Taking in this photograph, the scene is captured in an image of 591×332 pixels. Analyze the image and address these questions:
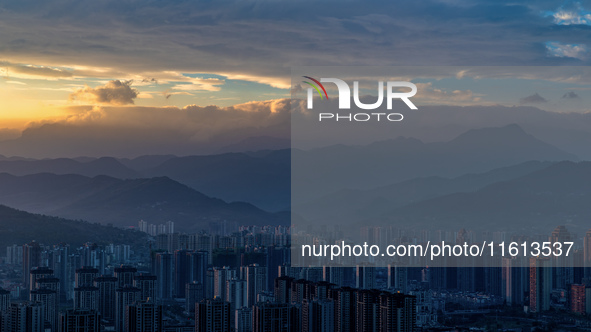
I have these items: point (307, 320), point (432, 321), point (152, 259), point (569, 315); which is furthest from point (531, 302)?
point (152, 259)

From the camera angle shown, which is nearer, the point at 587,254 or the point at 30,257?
the point at 587,254

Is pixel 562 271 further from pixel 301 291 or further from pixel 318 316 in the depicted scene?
pixel 318 316

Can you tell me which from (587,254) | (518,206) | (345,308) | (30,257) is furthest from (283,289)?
(518,206)

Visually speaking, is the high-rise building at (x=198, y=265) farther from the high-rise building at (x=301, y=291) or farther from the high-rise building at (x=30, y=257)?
the high-rise building at (x=301, y=291)

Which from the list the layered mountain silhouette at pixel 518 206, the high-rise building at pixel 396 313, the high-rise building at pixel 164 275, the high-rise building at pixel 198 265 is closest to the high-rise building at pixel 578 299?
the layered mountain silhouette at pixel 518 206

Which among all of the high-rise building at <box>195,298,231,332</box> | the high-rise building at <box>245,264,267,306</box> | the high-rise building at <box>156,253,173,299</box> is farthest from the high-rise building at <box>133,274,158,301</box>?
the high-rise building at <box>195,298,231,332</box>

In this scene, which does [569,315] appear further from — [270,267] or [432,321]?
[270,267]

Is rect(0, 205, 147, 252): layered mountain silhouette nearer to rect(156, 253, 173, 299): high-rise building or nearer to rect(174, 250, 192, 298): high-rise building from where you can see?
rect(156, 253, 173, 299): high-rise building
